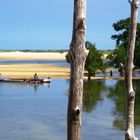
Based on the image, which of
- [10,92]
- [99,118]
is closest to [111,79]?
[10,92]

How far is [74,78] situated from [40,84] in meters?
54.0

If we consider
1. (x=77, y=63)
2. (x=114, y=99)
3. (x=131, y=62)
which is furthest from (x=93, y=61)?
(x=77, y=63)

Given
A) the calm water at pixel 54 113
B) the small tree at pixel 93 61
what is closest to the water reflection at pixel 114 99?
the calm water at pixel 54 113

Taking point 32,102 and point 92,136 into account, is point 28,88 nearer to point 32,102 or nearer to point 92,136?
point 32,102

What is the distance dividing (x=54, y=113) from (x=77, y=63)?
28.2 m

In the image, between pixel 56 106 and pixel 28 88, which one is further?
pixel 28 88

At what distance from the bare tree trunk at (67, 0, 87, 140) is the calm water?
720 inches

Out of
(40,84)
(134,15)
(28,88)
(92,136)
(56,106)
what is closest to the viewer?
(134,15)

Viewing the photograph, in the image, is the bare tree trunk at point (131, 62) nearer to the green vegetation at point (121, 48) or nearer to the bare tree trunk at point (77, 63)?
the bare tree trunk at point (77, 63)

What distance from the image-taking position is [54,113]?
111 ft

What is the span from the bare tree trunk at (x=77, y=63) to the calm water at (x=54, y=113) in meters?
18.3

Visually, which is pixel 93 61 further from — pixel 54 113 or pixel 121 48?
pixel 54 113

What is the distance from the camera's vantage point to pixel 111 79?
218 feet

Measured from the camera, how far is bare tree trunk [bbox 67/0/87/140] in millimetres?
5750
